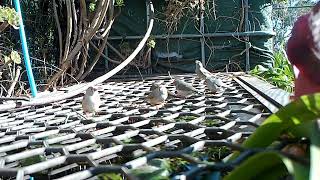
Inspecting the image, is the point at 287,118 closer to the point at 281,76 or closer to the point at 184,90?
the point at 184,90

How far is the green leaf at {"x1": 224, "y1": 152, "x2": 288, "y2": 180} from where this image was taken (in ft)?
2.18

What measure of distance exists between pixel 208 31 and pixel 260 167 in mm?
6020

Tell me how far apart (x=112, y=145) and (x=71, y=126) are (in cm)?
47

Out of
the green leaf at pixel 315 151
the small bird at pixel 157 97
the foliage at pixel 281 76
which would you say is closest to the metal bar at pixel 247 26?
the foliage at pixel 281 76

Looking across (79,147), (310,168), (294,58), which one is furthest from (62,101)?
(310,168)

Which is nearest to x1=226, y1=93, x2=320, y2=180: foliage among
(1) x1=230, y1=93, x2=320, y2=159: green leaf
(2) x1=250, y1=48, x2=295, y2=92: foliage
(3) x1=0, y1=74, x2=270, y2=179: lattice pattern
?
(1) x1=230, y1=93, x2=320, y2=159: green leaf

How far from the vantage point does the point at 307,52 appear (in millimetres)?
790

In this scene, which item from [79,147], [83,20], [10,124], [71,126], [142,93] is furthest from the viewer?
[83,20]

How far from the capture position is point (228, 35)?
259 inches

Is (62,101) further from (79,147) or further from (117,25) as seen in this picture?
(117,25)

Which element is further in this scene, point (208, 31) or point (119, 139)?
point (208, 31)

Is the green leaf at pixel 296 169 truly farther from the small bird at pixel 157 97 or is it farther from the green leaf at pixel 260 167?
the small bird at pixel 157 97

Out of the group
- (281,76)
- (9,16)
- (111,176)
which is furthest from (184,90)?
(281,76)

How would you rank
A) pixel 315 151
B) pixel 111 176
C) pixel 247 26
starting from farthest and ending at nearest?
pixel 247 26 → pixel 111 176 → pixel 315 151
